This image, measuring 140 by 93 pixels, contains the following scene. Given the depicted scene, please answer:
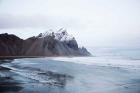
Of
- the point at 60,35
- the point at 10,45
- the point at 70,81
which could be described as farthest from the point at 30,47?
the point at 70,81

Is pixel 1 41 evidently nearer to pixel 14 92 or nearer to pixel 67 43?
pixel 67 43

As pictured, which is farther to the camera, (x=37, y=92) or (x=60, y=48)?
(x=60, y=48)

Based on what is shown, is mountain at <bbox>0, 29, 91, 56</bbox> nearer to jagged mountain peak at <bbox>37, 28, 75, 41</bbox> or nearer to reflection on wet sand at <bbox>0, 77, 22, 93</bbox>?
jagged mountain peak at <bbox>37, 28, 75, 41</bbox>

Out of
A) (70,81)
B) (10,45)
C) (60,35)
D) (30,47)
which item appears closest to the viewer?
(70,81)

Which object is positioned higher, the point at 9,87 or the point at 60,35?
the point at 60,35

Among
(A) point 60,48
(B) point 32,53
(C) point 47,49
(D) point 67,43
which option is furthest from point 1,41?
(D) point 67,43

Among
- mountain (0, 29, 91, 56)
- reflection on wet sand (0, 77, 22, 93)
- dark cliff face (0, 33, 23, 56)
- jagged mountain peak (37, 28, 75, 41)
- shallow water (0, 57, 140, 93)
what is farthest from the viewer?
jagged mountain peak (37, 28, 75, 41)

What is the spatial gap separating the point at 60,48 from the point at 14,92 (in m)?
137

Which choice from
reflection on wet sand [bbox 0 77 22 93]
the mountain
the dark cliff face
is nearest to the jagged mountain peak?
the mountain

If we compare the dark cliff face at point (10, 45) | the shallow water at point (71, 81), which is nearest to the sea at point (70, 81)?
the shallow water at point (71, 81)

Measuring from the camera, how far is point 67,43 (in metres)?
174

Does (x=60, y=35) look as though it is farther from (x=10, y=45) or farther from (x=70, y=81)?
(x=70, y=81)

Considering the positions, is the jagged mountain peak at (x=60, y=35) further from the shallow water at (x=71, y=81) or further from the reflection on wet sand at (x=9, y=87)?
the reflection on wet sand at (x=9, y=87)

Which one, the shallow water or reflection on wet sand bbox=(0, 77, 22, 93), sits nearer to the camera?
reflection on wet sand bbox=(0, 77, 22, 93)
